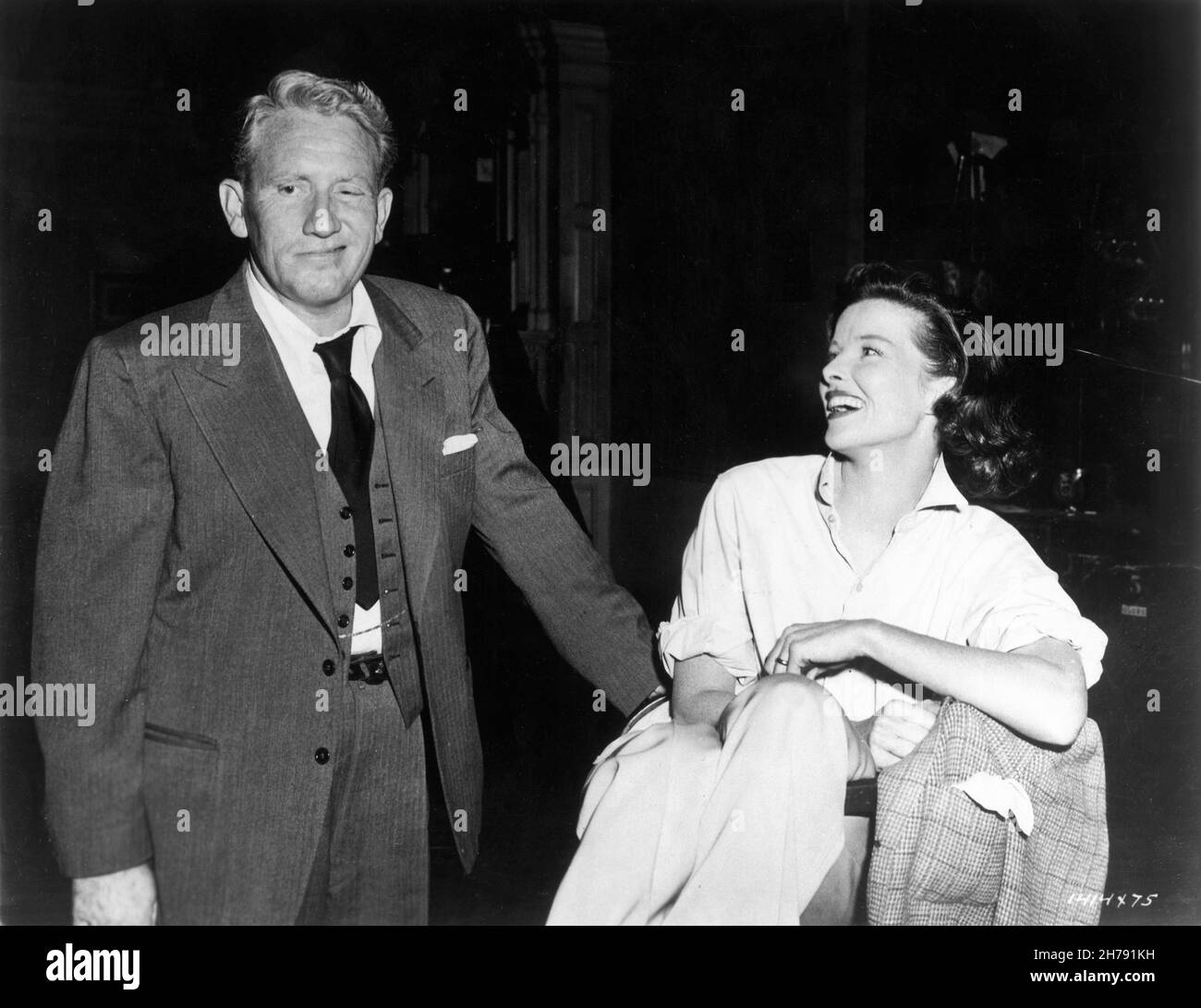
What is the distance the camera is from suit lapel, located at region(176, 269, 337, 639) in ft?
6.77

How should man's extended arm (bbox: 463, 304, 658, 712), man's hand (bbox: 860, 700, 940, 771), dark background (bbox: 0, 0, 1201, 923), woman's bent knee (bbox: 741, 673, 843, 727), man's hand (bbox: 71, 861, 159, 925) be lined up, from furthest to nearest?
dark background (bbox: 0, 0, 1201, 923)
man's extended arm (bbox: 463, 304, 658, 712)
man's hand (bbox: 860, 700, 940, 771)
man's hand (bbox: 71, 861, 159, 925)
woman's bent knee (bbox: 741, 673, 843, 727)

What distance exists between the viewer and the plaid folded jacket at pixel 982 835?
2.02 m

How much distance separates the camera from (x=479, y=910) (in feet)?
8.00

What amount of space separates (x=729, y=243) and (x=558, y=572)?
1183 mm

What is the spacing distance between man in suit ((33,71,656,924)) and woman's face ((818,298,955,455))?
84cm

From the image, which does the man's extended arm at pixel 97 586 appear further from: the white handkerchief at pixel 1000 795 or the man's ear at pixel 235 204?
the white handkerchief at pixel 1000 795

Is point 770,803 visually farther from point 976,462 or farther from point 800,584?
point 976,462

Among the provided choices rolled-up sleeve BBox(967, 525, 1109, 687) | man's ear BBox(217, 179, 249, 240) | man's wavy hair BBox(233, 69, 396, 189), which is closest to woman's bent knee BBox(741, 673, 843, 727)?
rolled-up sleeve BBox(967, 525, 1109, 687)

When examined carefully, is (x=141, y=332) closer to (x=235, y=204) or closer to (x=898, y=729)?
(x=235, y=204)

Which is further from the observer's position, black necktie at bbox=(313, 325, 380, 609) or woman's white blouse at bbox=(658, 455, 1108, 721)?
woman's white blouse at bbox=(658, 455, 1108, 721)

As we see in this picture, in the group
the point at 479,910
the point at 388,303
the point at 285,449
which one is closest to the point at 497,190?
the point at 388,303

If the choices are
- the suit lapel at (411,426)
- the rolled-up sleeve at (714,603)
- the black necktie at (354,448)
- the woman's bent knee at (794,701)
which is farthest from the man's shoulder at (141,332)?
the woman's bent knee at (794,701)

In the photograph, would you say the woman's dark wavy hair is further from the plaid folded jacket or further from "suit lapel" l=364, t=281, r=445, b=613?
"suit lapel" l=364, t=281, r=445, b=613
